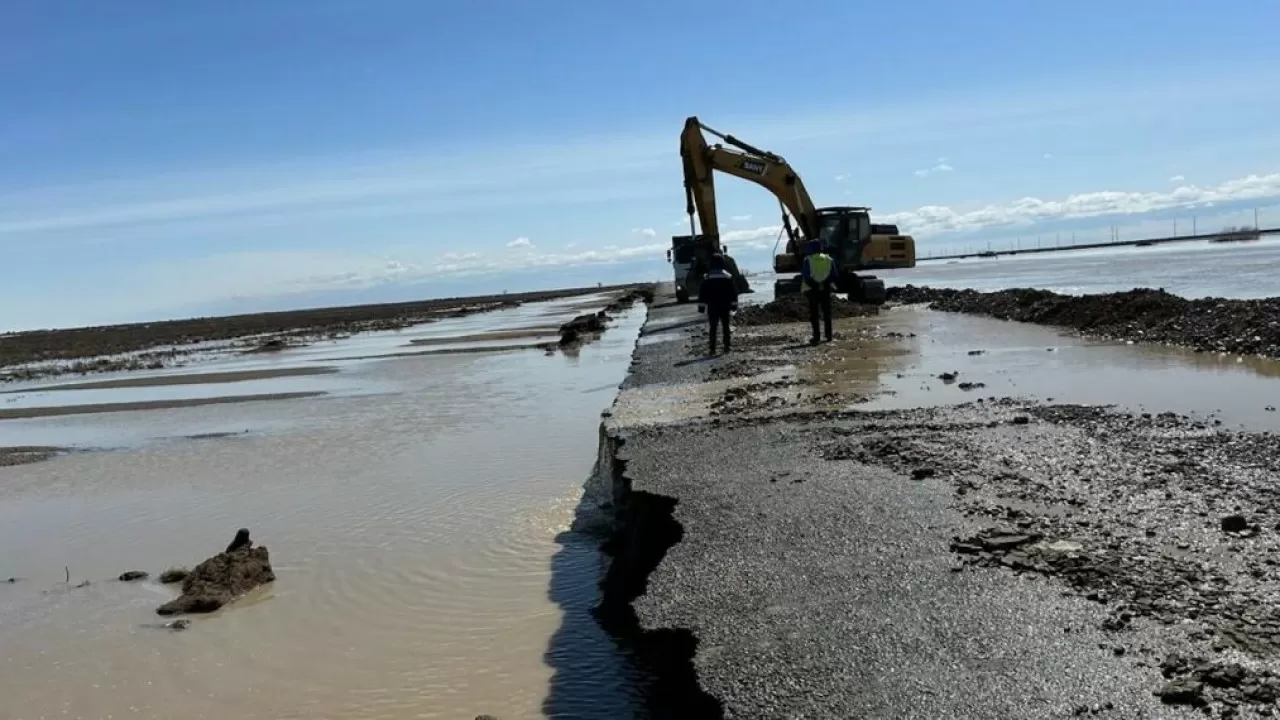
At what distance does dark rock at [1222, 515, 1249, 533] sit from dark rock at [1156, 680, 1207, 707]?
1983mm

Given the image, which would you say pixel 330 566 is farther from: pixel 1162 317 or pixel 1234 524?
pixel 1162 317

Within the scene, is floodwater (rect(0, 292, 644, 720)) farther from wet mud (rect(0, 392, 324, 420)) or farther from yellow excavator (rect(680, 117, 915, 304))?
yellow excavator (rect(680, 117, 915, 304))

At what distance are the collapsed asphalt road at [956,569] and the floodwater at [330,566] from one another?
2.11 feet

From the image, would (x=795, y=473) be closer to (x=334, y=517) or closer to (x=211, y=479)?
(x=334, y=517)

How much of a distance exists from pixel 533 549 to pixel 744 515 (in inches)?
77.2

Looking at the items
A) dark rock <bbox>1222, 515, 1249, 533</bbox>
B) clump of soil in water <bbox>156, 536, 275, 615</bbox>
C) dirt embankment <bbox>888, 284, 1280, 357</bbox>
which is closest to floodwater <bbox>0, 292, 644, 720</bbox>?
clump of soil in water <bbox>156, 536, 275, 615</bbox>

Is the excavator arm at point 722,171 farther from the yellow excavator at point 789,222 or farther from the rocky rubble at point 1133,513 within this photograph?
the rocky rubble at point 1133,513

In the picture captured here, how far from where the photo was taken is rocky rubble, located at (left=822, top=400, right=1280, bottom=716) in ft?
12.3

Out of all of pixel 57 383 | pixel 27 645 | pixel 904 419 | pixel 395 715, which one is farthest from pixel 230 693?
pixel 57 383

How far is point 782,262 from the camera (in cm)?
2988

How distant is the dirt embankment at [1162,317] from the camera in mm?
13016

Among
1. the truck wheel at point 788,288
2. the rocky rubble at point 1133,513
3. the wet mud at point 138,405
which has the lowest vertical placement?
the wet mud at point 138,405

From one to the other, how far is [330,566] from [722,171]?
21048 mm

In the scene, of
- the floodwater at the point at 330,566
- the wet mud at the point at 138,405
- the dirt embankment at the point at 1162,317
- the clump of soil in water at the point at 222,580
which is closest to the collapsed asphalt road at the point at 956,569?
the floodwater at the point at 330,566
